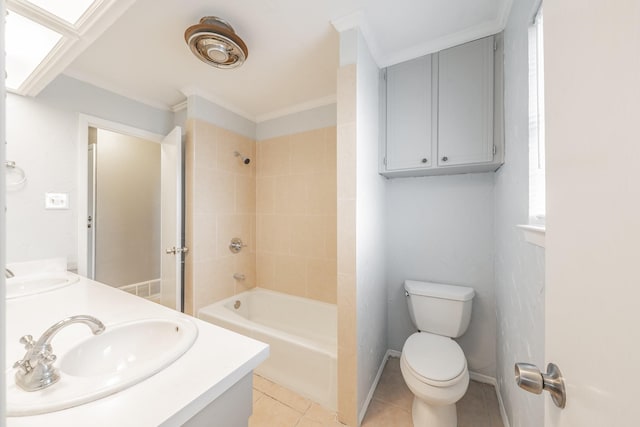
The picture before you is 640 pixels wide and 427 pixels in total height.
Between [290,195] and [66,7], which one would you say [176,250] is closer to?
[290,195]

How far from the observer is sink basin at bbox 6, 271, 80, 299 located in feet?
4.30

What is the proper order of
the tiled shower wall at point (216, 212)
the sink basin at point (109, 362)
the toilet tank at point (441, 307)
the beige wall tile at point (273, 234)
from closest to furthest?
the sink basin at point (109, 362) → the toilet tank at point (441, 307) → the tiled shower wall at point (216, 212) → the beige wall tile at point (273, 234)

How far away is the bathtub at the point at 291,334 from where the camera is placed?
1515 mm

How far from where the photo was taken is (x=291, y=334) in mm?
2057

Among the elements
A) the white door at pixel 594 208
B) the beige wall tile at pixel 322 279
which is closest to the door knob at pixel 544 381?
the white door at pixel 594 208

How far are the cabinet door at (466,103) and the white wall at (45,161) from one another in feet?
8.55

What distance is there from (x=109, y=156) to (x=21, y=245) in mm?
1396

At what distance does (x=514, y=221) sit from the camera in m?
1.17

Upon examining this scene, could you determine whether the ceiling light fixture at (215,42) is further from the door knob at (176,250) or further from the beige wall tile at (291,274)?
the beige wall tile at (291,274)

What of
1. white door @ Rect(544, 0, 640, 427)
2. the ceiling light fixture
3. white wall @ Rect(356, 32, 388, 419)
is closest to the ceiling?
the ceiling light fixture

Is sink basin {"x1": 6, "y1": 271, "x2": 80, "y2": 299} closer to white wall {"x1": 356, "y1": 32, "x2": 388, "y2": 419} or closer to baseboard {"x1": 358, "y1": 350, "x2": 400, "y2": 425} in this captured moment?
white wall {"x1": 356, "y1": 32, "x2": 388, "y2": 419}

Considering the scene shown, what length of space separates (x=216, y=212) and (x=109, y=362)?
1.54m

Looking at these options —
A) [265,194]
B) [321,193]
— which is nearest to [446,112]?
[321,193]

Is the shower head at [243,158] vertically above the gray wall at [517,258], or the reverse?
the shower head at [243,158]
